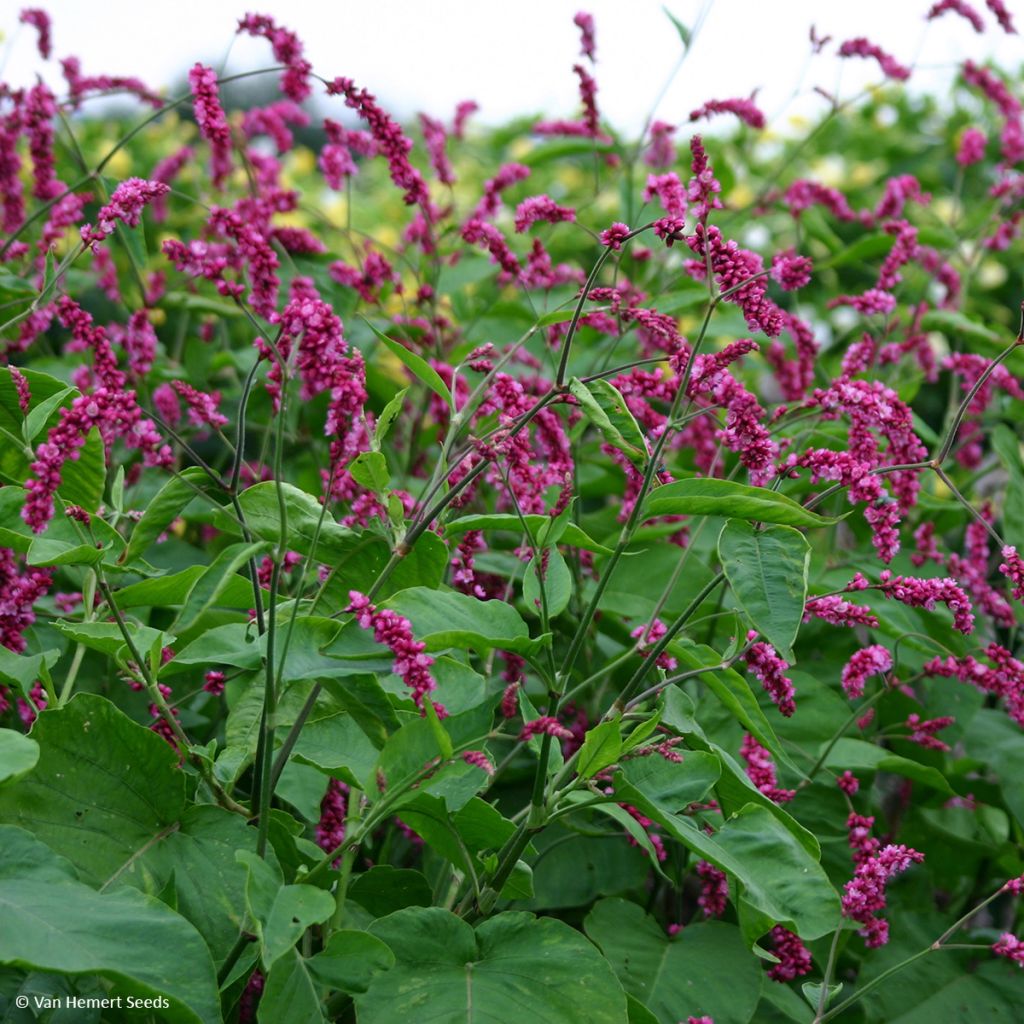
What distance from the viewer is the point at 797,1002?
184cm

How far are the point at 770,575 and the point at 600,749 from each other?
0.91 feet

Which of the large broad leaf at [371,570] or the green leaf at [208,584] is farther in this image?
the large broad leaf at [371,570]

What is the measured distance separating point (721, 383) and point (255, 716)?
2.37 feet

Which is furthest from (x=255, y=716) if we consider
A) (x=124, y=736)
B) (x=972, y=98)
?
(x=972, y=98)

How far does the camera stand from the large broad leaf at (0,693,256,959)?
1.44 meters

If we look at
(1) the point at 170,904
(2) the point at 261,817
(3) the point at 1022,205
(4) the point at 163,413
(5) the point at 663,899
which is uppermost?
(3) the point at 1022,205

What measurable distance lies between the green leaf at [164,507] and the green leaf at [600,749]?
575mm

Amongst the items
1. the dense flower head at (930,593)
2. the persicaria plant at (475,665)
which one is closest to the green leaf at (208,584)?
the persicaria plant at (475,665)

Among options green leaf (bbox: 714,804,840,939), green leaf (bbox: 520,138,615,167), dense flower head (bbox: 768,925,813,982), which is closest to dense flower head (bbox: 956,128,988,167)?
green leaf (bbox: 520,138,615,167)

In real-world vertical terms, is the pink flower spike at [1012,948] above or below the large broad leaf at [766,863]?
below

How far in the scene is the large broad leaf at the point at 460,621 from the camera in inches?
55.7

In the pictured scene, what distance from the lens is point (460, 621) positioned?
4.80 ft

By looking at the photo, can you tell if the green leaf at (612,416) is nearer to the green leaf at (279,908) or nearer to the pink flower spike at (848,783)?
the green leaf at (279,908)

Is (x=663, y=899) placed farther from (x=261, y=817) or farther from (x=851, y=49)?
(x=851, y=49)
